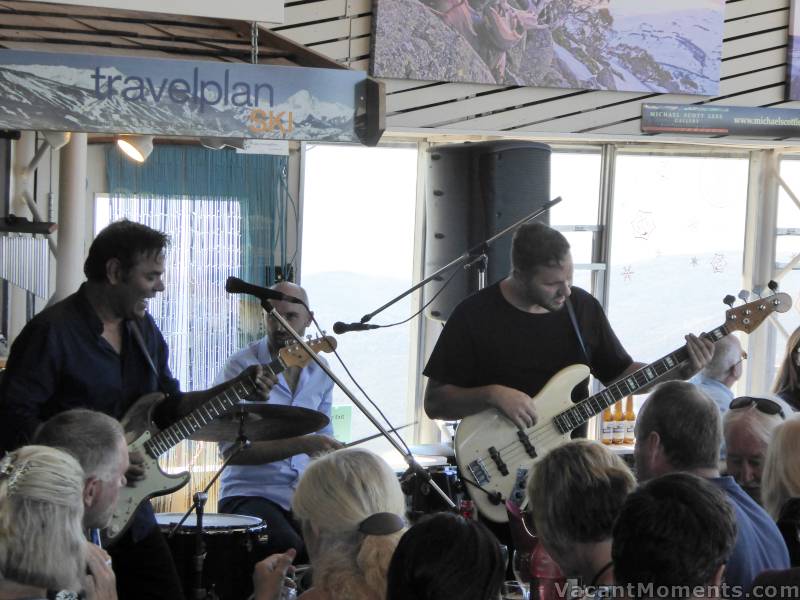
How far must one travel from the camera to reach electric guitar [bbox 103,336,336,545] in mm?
3549

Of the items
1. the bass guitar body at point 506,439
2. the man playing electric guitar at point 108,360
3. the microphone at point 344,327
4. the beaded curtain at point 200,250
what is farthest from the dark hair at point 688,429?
the beaded curtain at point 200,250

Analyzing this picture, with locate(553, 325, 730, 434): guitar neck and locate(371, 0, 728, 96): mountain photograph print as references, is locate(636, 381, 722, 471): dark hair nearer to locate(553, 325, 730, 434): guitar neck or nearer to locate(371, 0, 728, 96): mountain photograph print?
locate(553, 325, 730, 434): guitar neck

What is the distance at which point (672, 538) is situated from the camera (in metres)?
1.95

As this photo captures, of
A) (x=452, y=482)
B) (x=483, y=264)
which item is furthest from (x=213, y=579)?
(x=483, y=264)

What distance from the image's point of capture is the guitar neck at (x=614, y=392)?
14.0ft

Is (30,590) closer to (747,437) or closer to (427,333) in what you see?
(747,437)

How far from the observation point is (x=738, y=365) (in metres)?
5.89

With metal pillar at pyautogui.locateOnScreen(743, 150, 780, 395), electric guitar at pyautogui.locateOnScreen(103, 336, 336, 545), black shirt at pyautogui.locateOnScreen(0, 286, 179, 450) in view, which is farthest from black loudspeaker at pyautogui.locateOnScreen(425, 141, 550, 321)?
metal pillar at pyautogui.locateOnScreen(743, 150, 780, 395)

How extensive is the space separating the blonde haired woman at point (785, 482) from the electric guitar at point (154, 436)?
5.77ft

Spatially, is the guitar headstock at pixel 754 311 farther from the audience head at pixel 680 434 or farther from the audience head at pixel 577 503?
the audience head at pixel 577 503

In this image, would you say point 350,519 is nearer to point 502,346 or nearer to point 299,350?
point 502,346

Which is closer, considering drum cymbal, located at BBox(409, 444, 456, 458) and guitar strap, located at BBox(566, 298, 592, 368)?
guitar strap, located at BBox(566, 298, 592, 368)

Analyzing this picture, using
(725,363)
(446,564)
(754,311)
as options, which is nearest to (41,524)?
(446,564)

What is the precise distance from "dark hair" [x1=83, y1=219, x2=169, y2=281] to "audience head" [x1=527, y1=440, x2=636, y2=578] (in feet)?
5.69
